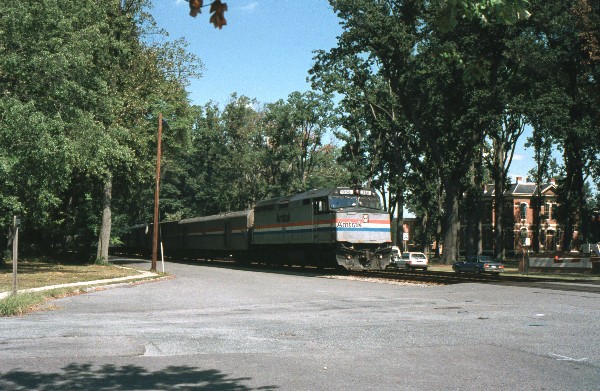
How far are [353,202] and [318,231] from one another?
2.28 metres

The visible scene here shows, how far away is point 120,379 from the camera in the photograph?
307 inches

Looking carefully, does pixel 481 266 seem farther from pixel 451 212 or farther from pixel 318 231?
pixel 318 231

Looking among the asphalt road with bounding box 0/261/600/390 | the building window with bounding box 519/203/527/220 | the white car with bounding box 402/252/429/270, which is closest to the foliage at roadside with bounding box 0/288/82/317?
the asphalt road with bounding box 0/261/600/390

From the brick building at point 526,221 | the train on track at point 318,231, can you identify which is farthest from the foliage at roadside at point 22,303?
the brick building at point 526,221

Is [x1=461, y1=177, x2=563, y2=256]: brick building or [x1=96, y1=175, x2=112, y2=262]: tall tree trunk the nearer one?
[x1=96, y1=175, x2=112, y2=262]: tall tree trunk

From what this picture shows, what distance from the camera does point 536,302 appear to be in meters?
17.3

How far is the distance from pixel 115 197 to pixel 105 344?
40.7 metres

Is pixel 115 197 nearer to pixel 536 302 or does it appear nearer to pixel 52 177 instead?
pixel 52 177

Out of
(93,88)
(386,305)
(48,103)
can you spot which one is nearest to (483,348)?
(386,305)

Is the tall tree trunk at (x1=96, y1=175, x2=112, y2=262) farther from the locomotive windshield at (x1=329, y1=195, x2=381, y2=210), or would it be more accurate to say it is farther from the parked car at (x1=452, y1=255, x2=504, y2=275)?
the parked car at (x1=452, y1=255, x2=504, y2=275)

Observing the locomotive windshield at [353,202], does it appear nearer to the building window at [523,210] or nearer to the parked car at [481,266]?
the parked car at [481,266]

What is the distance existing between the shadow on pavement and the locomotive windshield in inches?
968

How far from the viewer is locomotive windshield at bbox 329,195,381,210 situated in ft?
108

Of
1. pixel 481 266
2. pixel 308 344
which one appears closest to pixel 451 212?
pixel 481 266
